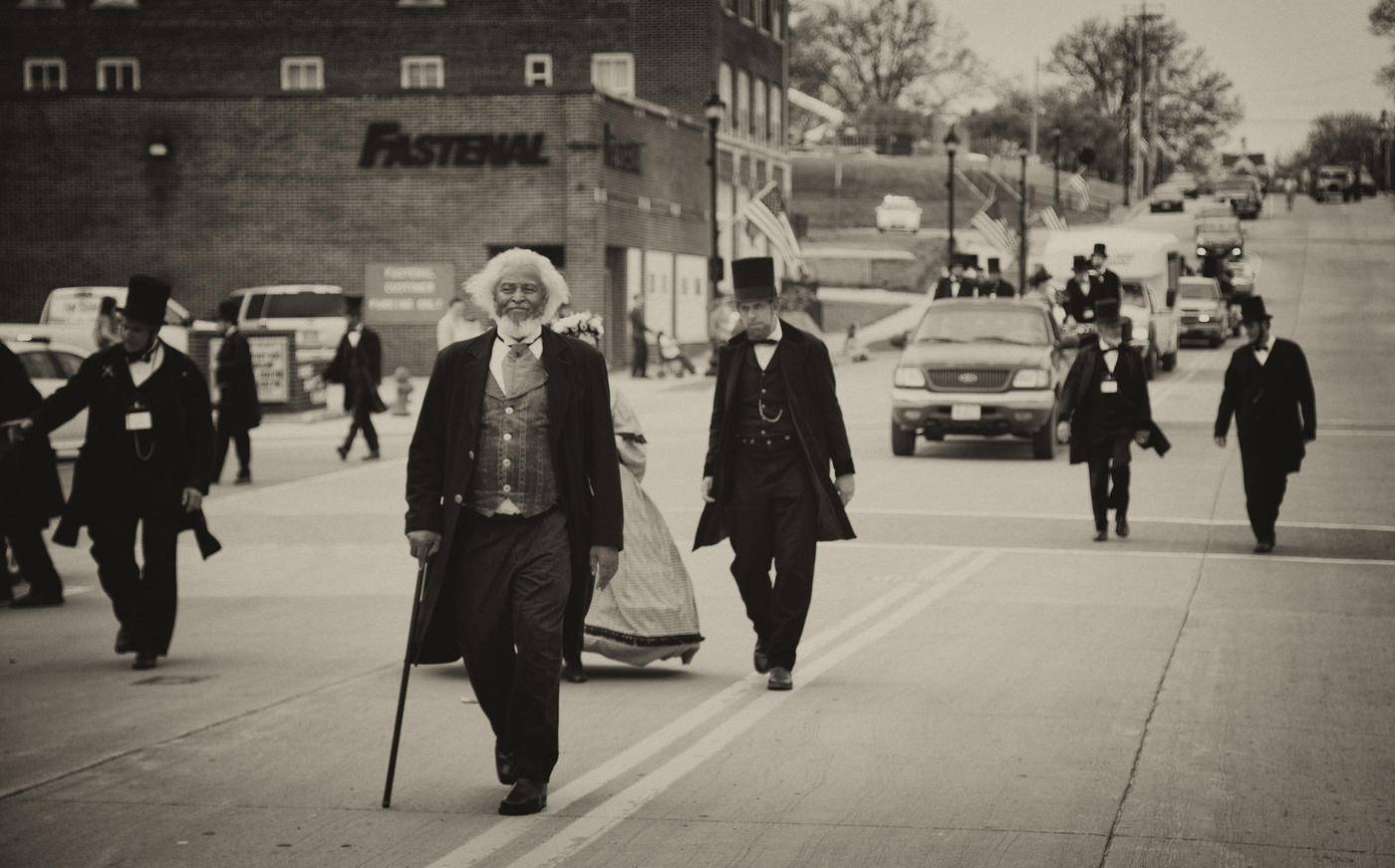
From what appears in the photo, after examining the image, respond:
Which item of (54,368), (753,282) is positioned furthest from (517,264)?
(54,368)

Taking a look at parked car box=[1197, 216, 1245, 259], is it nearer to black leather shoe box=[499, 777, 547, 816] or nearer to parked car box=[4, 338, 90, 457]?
parked car box=[4, 338, 90, 457]

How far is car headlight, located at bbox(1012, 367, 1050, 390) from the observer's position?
71.2 ft

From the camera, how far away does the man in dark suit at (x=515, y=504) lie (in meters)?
6.35

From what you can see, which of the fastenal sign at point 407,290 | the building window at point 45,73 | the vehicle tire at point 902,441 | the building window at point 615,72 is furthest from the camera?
the building window at point 615,72

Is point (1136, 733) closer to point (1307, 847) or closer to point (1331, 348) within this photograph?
point (1307, 847)

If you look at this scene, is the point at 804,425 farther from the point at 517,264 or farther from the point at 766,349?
the point at 517,264

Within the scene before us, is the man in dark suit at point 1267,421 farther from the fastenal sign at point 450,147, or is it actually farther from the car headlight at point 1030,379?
the fastenal sign at point 450,147

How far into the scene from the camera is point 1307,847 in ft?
19.7

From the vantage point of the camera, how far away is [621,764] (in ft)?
23.8

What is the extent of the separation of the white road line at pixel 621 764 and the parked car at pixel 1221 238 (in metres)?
57.1

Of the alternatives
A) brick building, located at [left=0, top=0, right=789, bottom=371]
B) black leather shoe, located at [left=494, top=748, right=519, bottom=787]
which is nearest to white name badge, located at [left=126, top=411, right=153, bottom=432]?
black leather shoe, located at [left=494, top=748, right=519, bottom=787]

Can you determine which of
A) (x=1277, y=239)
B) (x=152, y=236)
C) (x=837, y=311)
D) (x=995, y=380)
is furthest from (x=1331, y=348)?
(x=1277, y=239)

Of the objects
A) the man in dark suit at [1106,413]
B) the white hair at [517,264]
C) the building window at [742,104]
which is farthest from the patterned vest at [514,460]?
the building window at [742,104]

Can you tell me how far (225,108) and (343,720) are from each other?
35862 millimetres
